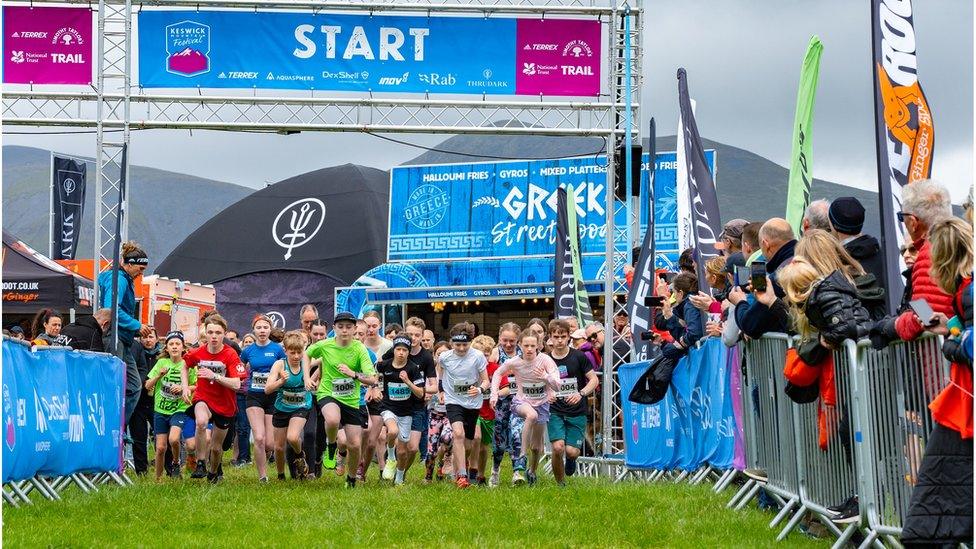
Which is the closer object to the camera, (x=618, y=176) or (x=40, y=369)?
(x=40, y=369)

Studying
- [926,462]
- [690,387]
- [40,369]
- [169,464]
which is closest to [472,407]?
[690,387]

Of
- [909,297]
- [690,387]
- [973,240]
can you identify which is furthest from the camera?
[690,387]

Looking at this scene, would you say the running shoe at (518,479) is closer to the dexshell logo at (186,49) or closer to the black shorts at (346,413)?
the black shorts at (346,413)

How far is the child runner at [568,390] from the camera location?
15.4 metres

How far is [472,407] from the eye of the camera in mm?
14750

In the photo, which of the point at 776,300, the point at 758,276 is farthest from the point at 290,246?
the point at 758,276

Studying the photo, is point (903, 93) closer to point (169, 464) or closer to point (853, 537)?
point (853, 537)

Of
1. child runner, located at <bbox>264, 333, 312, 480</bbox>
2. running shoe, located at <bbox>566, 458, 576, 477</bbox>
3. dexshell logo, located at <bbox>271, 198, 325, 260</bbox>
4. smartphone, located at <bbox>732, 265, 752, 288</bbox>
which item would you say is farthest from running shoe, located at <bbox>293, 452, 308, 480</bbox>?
dexshell logo, located at <bbox>271, 198, 325, 260</bbox>

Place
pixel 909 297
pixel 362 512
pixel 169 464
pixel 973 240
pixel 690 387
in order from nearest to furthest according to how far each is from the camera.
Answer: pixel 973 240 → pixel 909 297 → pixel 362 512 → pixel 690 387 → pixel 169 464

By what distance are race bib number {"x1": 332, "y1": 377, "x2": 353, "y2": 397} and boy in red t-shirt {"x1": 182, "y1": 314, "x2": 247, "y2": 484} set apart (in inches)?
43.3

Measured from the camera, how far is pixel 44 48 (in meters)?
19.4

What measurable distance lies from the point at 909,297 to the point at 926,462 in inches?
51.8

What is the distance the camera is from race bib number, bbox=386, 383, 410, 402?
15.2 metres

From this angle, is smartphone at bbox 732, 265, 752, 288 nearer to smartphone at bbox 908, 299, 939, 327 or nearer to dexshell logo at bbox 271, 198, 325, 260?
smartphone at bbox 908, 299, 939, 327
